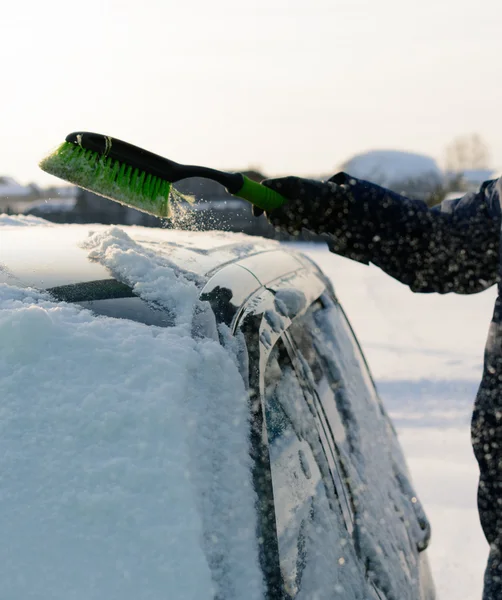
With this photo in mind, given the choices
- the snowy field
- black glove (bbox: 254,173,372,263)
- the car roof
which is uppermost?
black glove (bbox: 254,173,372,263)

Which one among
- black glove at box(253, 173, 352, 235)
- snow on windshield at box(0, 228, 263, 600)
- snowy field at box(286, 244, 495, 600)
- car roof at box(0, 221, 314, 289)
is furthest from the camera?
snowy field at box(286, 244, 495, 600)

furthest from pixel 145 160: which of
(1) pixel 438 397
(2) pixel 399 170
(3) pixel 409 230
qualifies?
(2) pixel 399 170

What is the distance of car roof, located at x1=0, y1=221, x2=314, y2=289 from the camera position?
1.48m

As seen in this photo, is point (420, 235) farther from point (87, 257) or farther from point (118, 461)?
point (118, 461)

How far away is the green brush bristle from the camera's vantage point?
77.4 inches

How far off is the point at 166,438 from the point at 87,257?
51cm

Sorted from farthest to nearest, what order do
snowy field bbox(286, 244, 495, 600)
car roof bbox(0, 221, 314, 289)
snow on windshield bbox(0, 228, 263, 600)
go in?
1. snowy field bbox(286, 244, 495, 600)
2. car roof bbox(0, 221, 314, 289)
3. snow on windshield bbox(0, 228, 263, 600)

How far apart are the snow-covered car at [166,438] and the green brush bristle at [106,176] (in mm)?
197

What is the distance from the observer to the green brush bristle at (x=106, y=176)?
1967 mm

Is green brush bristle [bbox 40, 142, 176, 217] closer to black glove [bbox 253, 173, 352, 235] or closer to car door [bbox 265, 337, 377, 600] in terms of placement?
black glove [bbox 253, 173, 352, 235]

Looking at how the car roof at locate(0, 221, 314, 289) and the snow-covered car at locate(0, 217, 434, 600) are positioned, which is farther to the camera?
the car roof at locate(0, 221, 314, 289)

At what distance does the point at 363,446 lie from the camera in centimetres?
201

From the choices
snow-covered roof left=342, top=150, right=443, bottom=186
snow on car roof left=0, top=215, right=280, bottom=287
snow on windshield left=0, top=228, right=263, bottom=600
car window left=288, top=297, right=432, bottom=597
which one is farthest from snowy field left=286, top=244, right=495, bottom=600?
snow-covered roof left=342, top=150, right=443, bottom=186

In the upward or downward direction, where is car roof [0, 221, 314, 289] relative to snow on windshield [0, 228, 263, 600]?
upward
